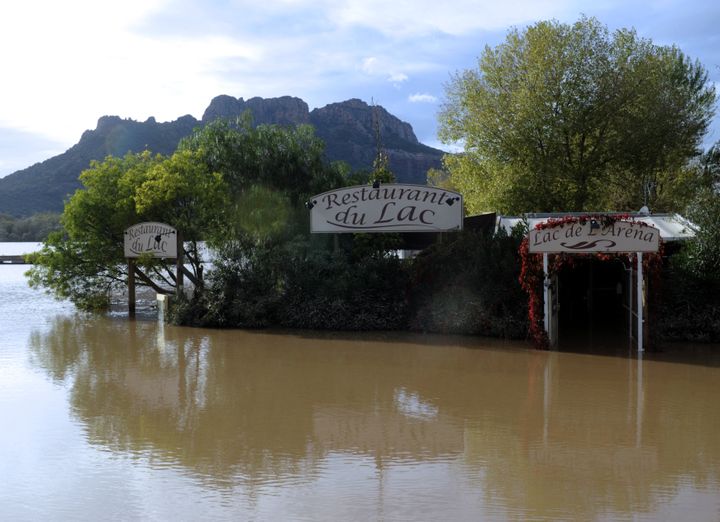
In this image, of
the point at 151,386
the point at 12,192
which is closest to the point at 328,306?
the point at 151,386

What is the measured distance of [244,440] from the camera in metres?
7.92

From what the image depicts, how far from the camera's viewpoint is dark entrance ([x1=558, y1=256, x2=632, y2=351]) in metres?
19.7

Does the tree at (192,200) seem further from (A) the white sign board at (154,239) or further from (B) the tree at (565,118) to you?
(B) the tree at (565,118)

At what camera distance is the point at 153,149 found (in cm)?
6775

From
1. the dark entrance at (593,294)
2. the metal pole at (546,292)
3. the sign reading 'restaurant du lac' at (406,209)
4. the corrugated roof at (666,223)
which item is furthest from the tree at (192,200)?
the metal pole at (546,292)

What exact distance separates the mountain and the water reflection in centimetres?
4332

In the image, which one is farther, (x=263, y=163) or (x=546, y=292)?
(x=263, y=163)

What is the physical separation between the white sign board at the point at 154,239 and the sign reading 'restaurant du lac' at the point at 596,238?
11078mm

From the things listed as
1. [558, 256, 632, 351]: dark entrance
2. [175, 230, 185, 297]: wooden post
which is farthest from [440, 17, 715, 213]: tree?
[175, 230, 185, 297]: wooden post

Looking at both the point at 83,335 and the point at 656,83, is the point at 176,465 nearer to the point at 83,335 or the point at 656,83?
the point at 83,335

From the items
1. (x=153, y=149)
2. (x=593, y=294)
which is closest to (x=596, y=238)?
(x=593, y=294)

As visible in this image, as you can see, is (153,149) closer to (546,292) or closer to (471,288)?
(471,288)

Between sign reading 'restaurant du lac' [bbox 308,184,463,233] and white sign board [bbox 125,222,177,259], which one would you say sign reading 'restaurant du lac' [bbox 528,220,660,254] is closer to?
sign reading 'restaurant du lac' [bbox 308,184,463,233]

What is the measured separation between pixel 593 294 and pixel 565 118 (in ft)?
34.5
